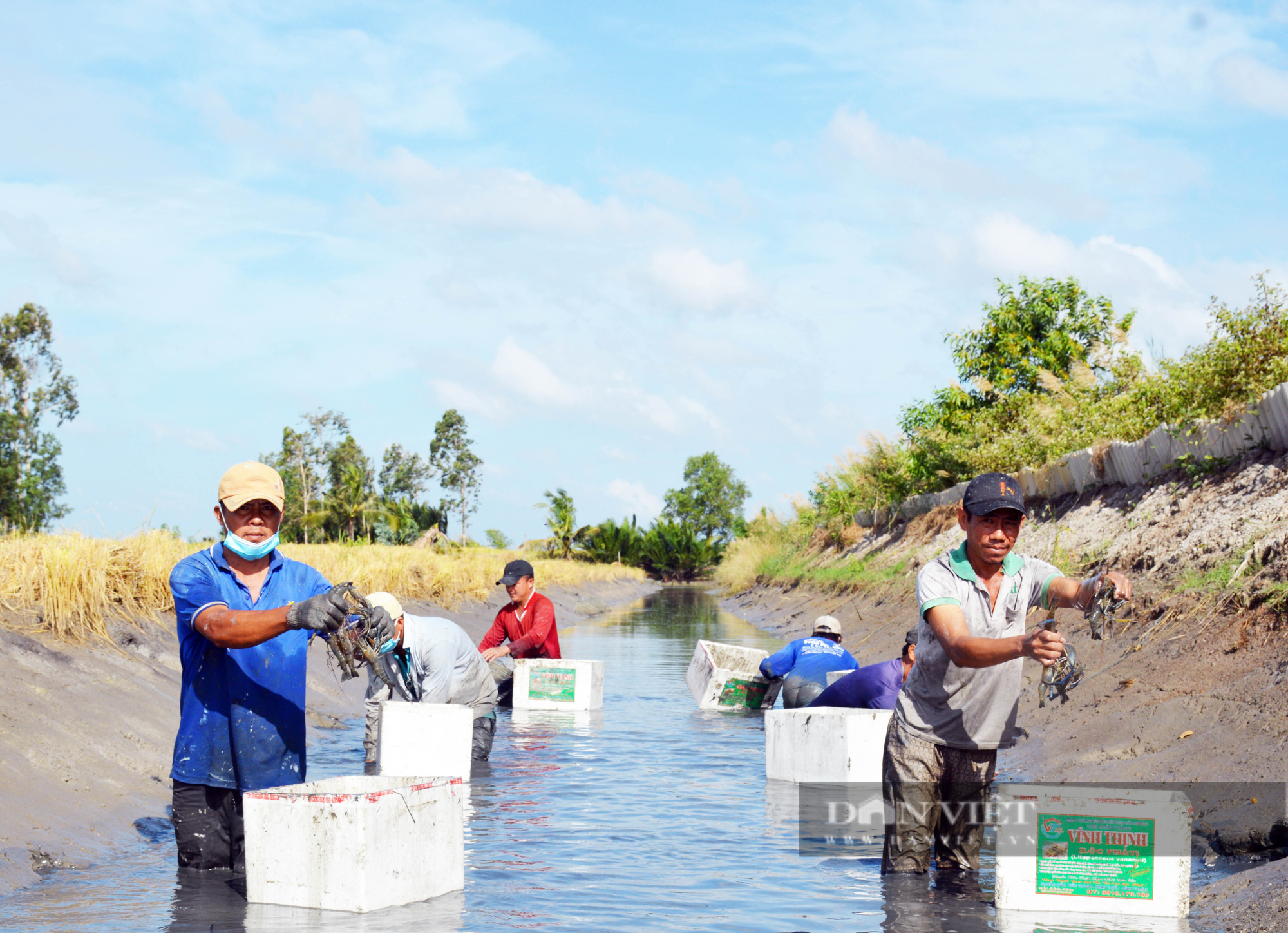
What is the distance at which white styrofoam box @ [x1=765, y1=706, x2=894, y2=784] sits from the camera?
7.64 meters

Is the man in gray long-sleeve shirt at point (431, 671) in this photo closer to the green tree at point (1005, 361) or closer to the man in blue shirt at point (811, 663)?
the man in blue shirt at point (811, 663)

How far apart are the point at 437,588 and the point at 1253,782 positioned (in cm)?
1863

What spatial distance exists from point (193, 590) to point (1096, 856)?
3.94 meters

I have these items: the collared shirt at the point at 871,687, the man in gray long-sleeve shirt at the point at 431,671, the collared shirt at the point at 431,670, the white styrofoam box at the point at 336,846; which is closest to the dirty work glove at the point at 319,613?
the white styrofoam box at the point at 336,846

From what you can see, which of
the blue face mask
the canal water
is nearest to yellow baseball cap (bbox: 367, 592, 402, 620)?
the canal water

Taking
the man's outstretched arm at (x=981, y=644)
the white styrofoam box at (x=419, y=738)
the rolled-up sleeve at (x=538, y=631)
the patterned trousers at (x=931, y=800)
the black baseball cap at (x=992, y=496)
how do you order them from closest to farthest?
the man's outstretched arm at (x=981, y=644) → the black baseball cap at (x=992, y=496) → the patterned trousers at (x=931, y=800) → the white styrofoam box at (x=419, y=738) → the rolled-up sleeve at (x=538, y=631)

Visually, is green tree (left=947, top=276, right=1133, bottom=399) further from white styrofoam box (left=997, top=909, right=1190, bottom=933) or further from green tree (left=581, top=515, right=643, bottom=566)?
green tree (left=581, top=515, right=643, bottom=566)

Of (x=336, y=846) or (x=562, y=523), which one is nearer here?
(x=336, y=846)

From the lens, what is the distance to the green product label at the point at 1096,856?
16.4 ft

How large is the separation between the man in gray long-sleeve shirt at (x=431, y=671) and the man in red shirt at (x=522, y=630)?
2.31m

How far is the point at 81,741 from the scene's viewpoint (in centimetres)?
789

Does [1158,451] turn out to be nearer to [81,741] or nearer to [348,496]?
[81,741]

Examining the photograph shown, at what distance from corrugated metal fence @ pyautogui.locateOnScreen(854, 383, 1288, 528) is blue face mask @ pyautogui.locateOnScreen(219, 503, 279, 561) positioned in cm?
897

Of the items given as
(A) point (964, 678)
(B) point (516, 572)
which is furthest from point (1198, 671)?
(B) point (516, 572)
